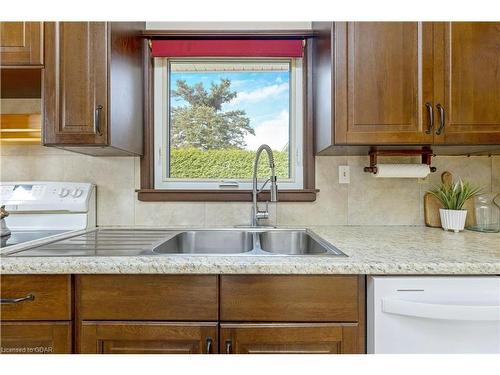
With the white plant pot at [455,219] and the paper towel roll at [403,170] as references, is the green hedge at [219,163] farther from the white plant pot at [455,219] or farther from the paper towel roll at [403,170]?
the white plant pot at [455,219]

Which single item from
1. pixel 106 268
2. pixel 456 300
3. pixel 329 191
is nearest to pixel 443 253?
pixel 456 300

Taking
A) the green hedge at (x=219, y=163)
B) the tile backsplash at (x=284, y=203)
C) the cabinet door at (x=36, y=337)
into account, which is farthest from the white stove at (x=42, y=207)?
the cabinet door at (x=36, y=337)

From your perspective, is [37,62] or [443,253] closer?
[443,253]

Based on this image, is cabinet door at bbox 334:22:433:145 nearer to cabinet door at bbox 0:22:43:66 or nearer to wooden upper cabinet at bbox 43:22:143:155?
wooden upper cabinet at bbox 43:22:143:155

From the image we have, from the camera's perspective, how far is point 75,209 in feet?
5.05

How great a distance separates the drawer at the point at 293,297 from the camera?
918 millimetres

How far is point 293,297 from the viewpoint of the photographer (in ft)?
3.01

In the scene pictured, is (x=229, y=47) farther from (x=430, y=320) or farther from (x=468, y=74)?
(x=430, y=320)

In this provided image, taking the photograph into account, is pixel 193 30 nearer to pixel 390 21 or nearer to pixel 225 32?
pixel 225 32

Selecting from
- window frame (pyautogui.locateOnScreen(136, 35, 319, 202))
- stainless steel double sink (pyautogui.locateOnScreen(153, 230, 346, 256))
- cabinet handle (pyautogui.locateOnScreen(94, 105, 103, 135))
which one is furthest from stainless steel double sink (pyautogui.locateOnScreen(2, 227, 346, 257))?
cabinet handle (pyautogui.locateOnScreen(94, 105, 103, 135))

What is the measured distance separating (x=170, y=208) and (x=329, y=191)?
93 centimetres

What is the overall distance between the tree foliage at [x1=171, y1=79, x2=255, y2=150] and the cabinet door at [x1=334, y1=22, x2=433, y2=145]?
66 centimetres

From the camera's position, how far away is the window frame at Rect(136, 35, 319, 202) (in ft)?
5.47

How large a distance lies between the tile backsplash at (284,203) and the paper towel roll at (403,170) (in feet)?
0.46
